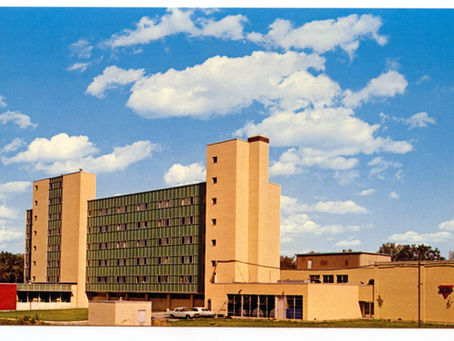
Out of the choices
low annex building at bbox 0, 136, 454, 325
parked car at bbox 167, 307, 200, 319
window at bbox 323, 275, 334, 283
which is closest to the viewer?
low annex building at bbox 0, 136, 454, 325

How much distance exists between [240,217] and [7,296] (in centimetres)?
3898

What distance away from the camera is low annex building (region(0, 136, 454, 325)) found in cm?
7344

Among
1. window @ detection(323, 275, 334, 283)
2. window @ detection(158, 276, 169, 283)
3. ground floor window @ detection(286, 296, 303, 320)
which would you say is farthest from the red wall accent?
ground floor window @ detection(286, 296, 303, 320)

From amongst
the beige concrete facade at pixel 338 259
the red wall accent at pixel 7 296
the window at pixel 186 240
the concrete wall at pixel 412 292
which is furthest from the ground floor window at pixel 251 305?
the red wall accent at pixel 7 296

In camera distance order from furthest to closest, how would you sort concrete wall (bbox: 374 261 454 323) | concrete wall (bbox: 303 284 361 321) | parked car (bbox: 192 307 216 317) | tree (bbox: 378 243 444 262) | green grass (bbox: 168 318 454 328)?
1. tree (bbox: 378 243 444 262)
2. parked car (bbox: 192 307 216 317)
3. concrete wall (bbox: 303 284 361 321)
4. concrete wall (bbox: 374 261 454 323)
5. green grass (bbox: 168 318 454 328)

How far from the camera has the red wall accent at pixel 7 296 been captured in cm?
10062

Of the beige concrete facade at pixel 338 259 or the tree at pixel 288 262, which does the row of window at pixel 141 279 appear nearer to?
the beige concrete facade at pixel 338 259

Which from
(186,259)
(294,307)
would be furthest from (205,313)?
(186,259)

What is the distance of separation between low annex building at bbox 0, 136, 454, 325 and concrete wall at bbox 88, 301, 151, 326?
4.3 inches

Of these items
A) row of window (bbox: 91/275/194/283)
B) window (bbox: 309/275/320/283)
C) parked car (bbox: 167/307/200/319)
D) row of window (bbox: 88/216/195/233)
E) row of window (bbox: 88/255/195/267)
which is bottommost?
parked car (bbox: 167/307/200/319)

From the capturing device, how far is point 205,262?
288ft

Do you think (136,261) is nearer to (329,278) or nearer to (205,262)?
(205,262)

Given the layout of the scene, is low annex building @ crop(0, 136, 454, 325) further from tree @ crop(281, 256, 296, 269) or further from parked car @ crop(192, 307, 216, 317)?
Result: tree @ crop(281, 256, 296, 269)
